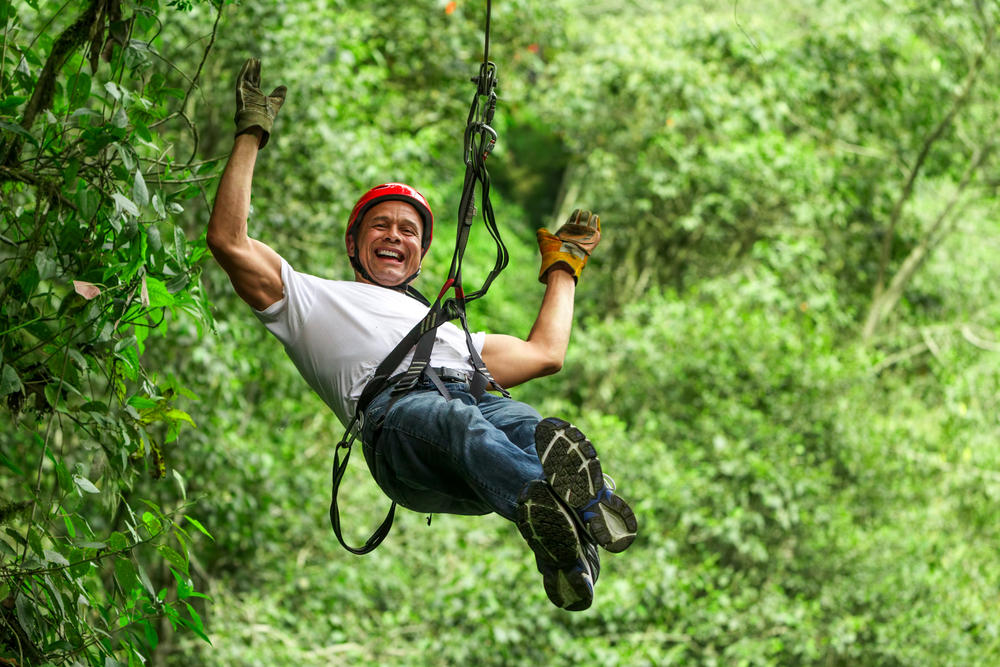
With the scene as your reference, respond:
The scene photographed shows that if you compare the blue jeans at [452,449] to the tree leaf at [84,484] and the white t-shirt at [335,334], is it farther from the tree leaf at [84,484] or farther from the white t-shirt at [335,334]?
the tree leaf at [84,484]

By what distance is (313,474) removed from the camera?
8039mm

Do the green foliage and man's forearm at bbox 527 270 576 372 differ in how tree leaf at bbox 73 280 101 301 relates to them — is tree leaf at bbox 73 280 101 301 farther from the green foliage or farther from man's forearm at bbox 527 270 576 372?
man's forearm at bbox 527 270 576 372

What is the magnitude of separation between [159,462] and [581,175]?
13.1 meters

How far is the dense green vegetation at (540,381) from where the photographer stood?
2.88 meters

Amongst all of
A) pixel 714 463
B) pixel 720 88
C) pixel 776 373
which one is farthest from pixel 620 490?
pixel 720 88

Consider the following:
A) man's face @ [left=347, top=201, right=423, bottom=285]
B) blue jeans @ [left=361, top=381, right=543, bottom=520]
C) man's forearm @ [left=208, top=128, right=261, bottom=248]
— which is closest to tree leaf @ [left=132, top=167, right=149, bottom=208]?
man's forearm @ [left=208, top=128, right=261, bottom=248]

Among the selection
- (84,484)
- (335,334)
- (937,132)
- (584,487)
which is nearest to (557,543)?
(584,487)

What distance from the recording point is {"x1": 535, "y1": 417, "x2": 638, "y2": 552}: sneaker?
7.95 feet

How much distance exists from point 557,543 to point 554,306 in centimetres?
120

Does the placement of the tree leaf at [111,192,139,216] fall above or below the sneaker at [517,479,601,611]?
above

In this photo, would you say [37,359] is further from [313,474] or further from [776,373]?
[776,373]

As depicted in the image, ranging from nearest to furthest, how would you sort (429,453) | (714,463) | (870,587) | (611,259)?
(429,453)
(870,587)
(714,463)
(611,259)

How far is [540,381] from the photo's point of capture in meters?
14.0

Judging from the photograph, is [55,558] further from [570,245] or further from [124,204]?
[570,245]
